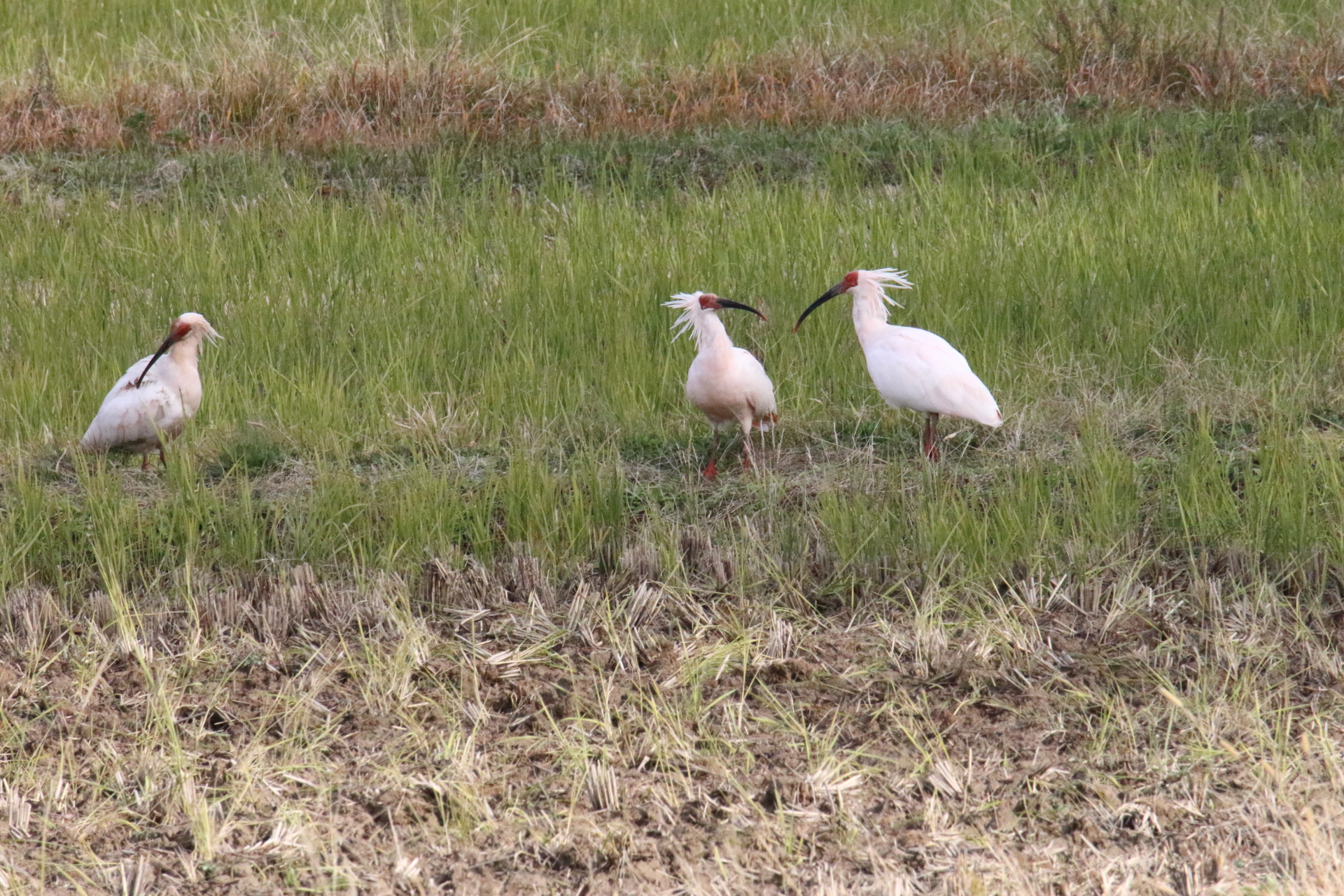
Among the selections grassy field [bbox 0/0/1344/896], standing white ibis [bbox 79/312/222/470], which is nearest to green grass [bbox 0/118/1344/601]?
grassy field [bbox 0/0/1344/896]

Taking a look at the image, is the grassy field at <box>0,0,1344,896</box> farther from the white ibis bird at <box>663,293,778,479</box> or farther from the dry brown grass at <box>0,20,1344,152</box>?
the dry brown grass at <box>0,20,1344,152</box>

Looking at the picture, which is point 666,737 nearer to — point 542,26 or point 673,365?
point 673,365

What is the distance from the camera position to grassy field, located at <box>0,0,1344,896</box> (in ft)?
10.9

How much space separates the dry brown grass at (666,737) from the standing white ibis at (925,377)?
0.80 metres

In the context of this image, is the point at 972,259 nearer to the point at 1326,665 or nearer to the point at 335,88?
the point at 1326,665

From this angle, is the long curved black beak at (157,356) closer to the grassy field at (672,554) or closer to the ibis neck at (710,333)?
the grassy field at (672,554)

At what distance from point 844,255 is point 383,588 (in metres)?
3.40

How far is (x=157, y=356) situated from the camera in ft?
17.1

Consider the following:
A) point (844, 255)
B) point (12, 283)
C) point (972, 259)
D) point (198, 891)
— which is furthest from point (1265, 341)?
point (12, 283)

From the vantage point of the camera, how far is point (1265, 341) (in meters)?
5.77

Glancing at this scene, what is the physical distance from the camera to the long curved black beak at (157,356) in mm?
5223

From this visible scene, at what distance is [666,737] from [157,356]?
102 inches

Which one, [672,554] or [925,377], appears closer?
[672,554]

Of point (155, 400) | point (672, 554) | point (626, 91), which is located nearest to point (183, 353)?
point (155, 400)
